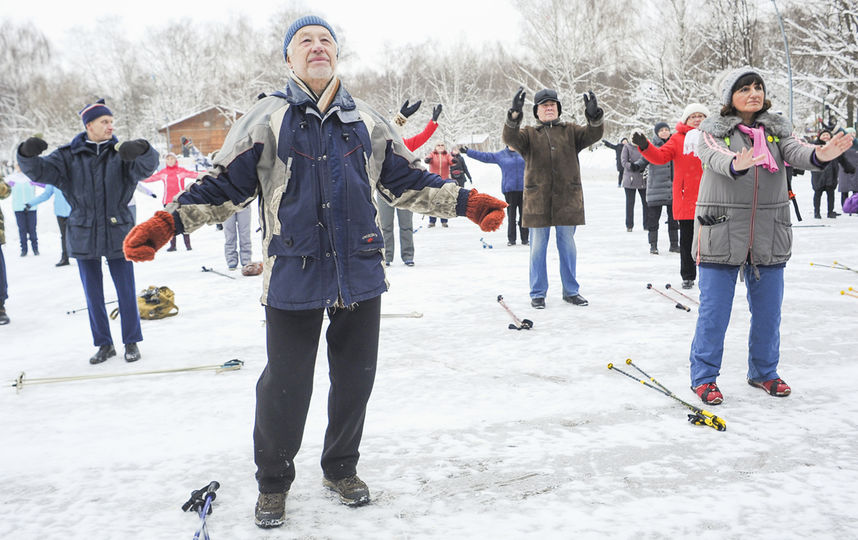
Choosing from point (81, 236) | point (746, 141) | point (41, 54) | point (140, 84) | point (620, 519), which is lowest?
point (620, 519)

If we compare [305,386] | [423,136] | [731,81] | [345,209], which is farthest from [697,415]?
[423,136]

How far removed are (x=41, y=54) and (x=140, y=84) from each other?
1488 centimetres

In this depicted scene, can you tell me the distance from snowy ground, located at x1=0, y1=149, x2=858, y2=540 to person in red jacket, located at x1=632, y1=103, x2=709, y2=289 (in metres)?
0.45

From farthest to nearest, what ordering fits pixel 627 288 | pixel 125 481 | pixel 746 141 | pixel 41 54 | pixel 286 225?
pixel 41 54, pixel 627 288, pixel 746 141, pixel 125 481, pixel 286 225

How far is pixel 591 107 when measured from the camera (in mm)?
5629

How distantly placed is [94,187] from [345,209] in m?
3.42

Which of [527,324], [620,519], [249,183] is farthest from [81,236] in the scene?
[620,519]

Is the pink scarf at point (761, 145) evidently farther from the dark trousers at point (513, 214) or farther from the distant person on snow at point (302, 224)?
the dark trousers at point (513, 214)

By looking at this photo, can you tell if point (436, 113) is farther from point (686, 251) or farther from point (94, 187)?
point (94, 187)

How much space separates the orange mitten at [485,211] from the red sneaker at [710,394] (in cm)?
187

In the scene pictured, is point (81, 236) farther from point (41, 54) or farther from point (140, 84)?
point (41, 54)

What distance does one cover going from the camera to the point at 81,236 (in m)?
5.05

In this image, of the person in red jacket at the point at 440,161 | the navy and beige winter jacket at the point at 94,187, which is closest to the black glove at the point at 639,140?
the navy and beige winter jacket at the point at 94,187

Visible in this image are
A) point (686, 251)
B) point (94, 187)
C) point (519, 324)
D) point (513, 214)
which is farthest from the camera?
point (513, 214)
